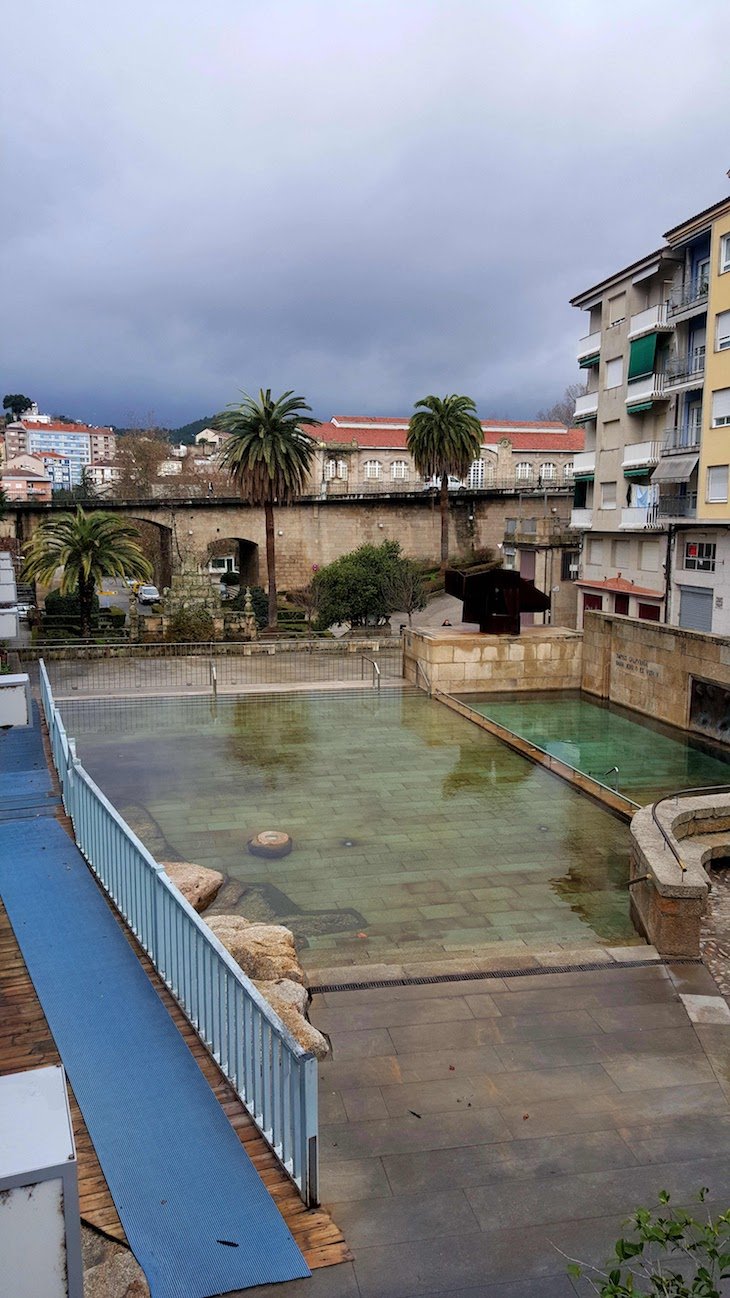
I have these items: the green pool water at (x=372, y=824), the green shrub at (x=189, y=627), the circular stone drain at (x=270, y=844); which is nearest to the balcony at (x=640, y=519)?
the green pool water at (x=372, y=824)

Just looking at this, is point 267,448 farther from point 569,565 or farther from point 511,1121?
point 511,1121

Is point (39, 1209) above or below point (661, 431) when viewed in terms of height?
below

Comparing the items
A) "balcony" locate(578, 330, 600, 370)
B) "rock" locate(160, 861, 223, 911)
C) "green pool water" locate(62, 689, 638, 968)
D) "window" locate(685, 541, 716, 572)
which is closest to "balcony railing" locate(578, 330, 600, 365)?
"balcony" locate(578, 330, 600, 370)

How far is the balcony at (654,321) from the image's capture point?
100 feet

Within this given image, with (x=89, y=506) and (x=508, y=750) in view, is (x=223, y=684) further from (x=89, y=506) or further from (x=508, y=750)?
(x=89, y=506)

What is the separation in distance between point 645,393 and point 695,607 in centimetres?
790

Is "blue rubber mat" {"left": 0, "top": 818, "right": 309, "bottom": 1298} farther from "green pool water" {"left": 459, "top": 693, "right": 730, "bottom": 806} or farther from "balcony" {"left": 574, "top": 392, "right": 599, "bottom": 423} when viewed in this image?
"balcony" {"left": 574, "top": 392, "right": 599, "bottom": 423}

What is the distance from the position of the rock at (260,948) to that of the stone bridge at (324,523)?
153 ft

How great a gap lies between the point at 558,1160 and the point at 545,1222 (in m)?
0.66

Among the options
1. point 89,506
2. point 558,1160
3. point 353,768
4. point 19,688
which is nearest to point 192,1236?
point 558,1160

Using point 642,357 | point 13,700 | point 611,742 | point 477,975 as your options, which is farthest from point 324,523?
point 477,975

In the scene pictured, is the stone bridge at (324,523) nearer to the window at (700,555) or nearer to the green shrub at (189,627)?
the green shrub at (189,627)

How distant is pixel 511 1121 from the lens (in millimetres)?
5930

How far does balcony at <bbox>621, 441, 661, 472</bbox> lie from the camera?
31.5m
